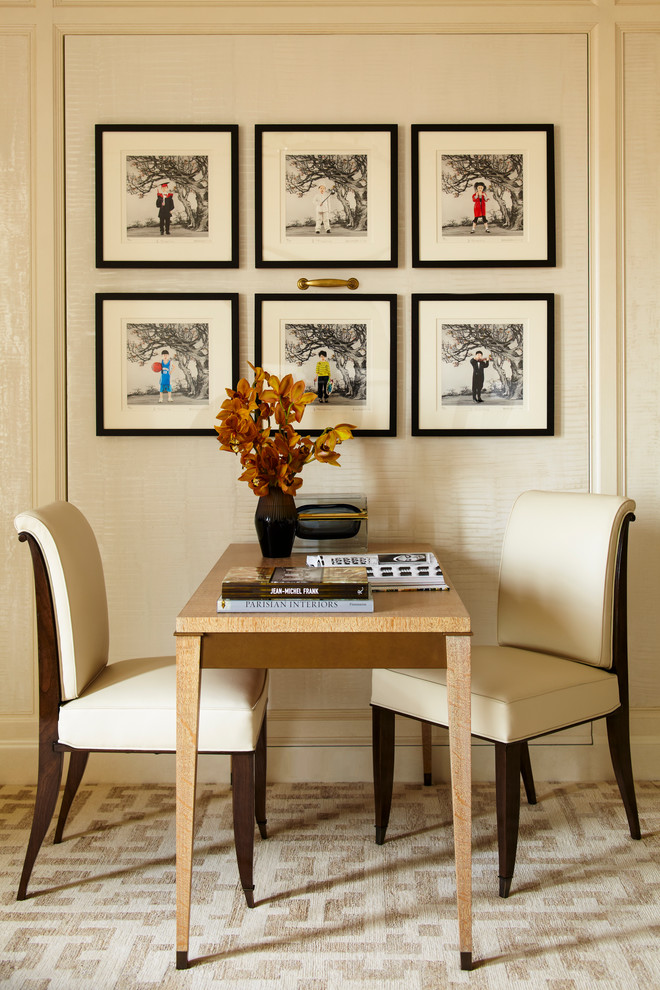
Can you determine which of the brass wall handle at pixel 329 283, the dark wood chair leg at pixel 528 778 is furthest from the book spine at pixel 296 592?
the brass wall handle at pixel 329 283

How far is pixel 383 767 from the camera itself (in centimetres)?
229

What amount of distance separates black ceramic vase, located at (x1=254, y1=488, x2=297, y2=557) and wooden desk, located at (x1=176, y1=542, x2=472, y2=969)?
555 mm

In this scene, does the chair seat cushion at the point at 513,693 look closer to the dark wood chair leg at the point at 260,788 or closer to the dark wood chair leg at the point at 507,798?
the dark wood chair leg at the point at 507,798

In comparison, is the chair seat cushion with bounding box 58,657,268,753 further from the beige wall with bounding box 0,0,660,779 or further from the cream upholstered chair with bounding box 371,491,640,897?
the beige wall with bounding box 0,0,660,779

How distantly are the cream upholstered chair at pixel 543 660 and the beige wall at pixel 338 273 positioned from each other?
33 centimetres

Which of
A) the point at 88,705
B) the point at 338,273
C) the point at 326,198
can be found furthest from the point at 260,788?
the point at 326,198

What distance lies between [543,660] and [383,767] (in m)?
0.55

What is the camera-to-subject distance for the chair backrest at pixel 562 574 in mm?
2250

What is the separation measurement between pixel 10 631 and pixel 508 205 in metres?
2.24

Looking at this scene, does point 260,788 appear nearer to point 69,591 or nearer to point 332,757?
point 332,757

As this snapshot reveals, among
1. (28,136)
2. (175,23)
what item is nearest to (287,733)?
(28,136)

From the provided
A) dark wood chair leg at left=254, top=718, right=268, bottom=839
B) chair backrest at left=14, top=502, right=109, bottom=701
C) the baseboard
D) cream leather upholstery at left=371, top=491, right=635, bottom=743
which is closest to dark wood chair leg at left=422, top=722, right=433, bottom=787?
the baseboard

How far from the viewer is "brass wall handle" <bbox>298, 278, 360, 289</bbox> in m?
2.67

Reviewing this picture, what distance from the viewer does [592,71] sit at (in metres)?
2.65
